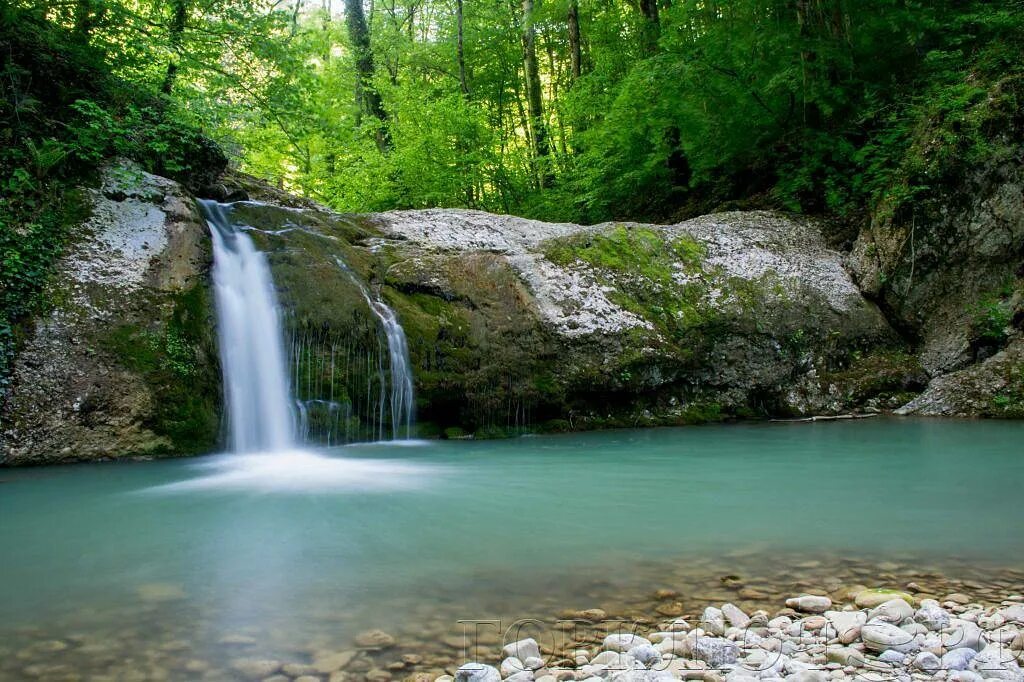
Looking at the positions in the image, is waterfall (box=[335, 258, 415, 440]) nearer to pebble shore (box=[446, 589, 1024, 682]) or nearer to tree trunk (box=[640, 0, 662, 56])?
pebble shore (box=[446, 589, 1024, 682])

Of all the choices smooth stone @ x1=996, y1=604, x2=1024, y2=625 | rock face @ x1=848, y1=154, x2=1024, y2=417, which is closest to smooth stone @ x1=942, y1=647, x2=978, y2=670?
smooth stone @ x1=996, y1=604, x2=1024, y2=625

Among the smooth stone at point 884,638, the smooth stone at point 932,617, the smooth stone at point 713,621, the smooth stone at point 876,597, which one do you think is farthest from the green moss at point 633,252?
the smooth stone at point 884,638

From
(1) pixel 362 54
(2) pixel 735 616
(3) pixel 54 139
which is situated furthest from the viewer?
(1) pixel 362 54

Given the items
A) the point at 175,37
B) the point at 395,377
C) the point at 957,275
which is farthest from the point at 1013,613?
the point at 175,37

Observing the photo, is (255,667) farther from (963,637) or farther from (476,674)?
(963,637)

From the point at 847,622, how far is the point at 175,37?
9.44m

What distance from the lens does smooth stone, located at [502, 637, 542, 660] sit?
2.35 metres

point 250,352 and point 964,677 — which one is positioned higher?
point 250,352

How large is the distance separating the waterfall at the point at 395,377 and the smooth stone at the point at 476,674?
6038 millimetres

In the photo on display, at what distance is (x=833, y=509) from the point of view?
451 cm

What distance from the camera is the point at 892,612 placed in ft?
8.42

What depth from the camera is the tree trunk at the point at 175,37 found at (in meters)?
8.56

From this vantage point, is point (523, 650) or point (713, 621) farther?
point (713, 621)

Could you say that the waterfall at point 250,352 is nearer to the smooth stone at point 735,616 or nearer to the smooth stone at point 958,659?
the smooth stone at point 735,616
